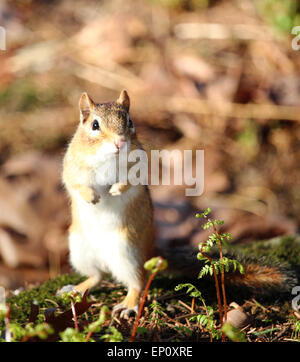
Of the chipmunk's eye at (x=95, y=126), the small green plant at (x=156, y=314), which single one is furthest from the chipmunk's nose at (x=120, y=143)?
the small green plant at (x=156, y=314)

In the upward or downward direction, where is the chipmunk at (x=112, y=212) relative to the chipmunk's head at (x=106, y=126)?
downward

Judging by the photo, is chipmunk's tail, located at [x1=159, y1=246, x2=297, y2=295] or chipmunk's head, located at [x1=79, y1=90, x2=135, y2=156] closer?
chipmunk's head, located at [x1=79, y1=90, x2=135, y2=156]

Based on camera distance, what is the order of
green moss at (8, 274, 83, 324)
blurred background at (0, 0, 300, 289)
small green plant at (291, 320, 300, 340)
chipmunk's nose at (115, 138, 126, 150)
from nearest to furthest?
small green plant at (291, 320, 300, 340) < chipmunk's nose at (115, 138, 126, 150) < green moss at (8, 274, 83, 324) < blurred background at (0, 0, 300, 289)

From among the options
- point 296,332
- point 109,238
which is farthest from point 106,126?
point 296,332

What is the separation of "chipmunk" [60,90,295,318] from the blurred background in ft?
5.03

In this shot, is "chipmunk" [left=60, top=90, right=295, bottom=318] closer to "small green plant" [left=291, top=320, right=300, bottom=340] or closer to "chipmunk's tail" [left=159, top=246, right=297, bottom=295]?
"chipmunk's tail" [left=159, top=246, right=297, bottom=295]

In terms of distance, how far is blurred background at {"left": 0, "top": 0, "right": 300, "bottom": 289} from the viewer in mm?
4320

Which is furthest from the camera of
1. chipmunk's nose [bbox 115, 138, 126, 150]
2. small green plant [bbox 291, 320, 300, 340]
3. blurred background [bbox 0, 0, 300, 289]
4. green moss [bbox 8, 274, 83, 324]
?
blurred background [bbox 0, 0, 300, 289]

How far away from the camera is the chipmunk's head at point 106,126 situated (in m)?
2.38

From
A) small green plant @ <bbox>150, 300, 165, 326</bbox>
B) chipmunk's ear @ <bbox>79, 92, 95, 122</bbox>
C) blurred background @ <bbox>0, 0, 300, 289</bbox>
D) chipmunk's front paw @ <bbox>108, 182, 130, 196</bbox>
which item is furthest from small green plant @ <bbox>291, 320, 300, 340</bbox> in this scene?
blurred background @ <bbox>0, 0, 300, 289</bbox>

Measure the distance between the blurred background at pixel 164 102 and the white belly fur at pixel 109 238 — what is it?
61.2 inches

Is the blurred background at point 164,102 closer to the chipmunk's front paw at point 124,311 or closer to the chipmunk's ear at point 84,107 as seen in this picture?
the chipmunk's ear at point 84,107

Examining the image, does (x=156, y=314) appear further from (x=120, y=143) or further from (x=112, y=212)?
(x=120, y=143)
